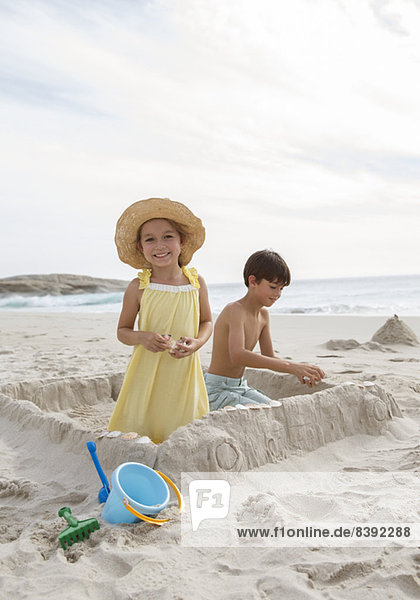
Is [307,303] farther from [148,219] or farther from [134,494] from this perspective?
[134,494]

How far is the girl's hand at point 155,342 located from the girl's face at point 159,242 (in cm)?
40

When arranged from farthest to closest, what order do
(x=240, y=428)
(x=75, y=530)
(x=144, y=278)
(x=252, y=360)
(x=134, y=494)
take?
(x=252, y=360) → (x=144, y=278) → (x=240, y=428) → (x=134, y=494) → (x=75, y=530)

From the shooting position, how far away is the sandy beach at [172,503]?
1499 millimetres

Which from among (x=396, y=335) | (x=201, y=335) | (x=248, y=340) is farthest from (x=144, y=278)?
(x=396, y=335)

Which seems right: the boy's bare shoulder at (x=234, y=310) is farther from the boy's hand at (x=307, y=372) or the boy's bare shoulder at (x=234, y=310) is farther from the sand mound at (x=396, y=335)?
the sand mound at (x=396, y=335)

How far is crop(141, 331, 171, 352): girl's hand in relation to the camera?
2496mm

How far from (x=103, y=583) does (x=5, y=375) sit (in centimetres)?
357

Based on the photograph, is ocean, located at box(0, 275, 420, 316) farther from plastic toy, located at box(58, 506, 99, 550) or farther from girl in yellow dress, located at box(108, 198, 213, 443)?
plastic toy, located at box(58, 506, 99, 550)

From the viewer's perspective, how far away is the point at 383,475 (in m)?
2.35

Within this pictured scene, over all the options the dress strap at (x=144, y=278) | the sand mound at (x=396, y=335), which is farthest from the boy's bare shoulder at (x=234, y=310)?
the sand mound at (x=396, y=335)

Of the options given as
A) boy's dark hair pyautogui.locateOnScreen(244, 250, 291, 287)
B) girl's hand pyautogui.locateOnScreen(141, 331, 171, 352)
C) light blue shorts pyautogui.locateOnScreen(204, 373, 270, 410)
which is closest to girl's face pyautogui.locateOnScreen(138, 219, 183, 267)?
girl's hand pyautogui.locateOnScreen(141, 331, 171, 352)

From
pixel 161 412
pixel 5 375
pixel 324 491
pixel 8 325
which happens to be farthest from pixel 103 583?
pixel 8 325

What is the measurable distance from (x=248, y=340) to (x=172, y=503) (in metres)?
1.40

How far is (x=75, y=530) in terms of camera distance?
1789 mm
